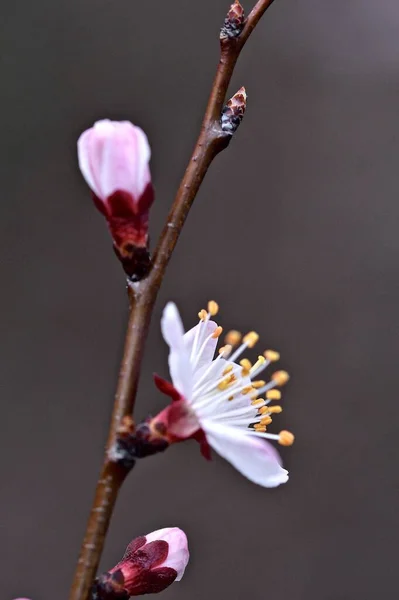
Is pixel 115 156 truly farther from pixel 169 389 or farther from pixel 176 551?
pixel 176 551

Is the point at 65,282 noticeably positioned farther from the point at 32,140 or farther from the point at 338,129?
the point at 338,129

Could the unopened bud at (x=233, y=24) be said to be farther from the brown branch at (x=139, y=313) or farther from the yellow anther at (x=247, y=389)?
the yellow anther at (x=247, y=389)

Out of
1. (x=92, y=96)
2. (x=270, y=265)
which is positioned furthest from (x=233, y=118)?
(x=92, y=96)

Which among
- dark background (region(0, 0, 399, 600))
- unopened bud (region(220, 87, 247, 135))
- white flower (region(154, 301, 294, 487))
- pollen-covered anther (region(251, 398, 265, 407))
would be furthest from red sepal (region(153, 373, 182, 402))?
dark background (region(0, 0, 399, 600))

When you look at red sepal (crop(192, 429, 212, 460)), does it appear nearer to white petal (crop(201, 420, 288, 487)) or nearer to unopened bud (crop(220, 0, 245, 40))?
white petal (crop(201, 420, 288, 487))

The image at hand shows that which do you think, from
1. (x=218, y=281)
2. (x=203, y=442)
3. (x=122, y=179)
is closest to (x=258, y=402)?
(x=203, y=442)

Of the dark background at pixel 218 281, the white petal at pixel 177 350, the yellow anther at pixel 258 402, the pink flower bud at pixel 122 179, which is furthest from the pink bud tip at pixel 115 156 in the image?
the dark background at pixel 218 281
